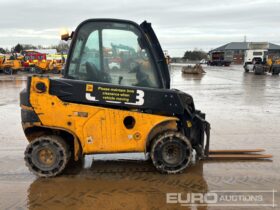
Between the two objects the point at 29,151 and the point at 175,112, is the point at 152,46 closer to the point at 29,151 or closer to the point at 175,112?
the point at 175,112

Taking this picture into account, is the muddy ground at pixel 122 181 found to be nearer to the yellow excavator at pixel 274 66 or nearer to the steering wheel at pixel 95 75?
the steering wheel at pixel 95 75

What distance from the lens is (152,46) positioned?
191 inches

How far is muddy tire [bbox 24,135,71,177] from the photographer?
480cm

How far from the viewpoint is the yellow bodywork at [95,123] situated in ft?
15.4

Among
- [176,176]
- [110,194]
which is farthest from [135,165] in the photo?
[110,194]

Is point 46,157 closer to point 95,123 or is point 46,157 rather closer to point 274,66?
point 95,123

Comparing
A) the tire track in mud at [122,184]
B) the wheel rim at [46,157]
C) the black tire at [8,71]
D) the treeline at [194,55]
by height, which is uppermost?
the treeline at [194,55]

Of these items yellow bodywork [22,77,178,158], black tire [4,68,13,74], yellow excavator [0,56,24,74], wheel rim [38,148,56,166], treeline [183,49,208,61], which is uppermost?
treeline [183,49,208,61]

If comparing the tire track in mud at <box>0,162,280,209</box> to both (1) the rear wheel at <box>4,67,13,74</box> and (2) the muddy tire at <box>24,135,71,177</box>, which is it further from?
(1) the rear wheel at <box>4,67,13,74</box>

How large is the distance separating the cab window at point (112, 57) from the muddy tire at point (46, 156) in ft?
3.29

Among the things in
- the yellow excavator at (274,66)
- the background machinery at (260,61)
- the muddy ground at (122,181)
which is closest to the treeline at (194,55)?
the background machinery at (260,61)

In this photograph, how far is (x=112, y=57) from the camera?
15.8 feet

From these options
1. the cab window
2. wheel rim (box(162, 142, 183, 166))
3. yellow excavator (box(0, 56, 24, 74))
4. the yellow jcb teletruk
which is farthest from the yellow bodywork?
yellow excavator (box(0, 56, 24, 74))

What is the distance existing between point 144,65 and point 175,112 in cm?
83
